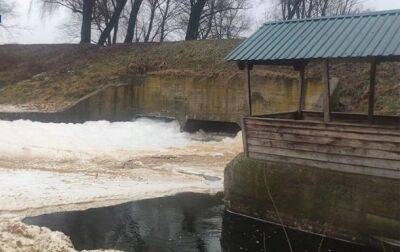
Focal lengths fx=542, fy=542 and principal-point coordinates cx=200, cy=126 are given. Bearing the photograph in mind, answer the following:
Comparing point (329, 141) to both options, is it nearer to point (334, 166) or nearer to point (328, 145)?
point (328, 145)

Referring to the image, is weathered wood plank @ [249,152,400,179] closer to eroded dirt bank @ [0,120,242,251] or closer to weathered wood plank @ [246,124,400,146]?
weathered wood plank @ [246,124,400,146]

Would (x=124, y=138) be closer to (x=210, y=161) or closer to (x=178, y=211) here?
(x=210, y=161)

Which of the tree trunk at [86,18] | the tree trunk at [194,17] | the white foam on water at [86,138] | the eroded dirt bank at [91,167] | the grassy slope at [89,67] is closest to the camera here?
the eroded dirt bank at [91,167]

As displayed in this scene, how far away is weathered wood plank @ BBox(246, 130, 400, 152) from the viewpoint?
9.24 metres

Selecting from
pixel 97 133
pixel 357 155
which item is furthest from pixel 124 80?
pixel 357 155

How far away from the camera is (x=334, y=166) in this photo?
9.88 metres

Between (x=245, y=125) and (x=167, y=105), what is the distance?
1267 cm

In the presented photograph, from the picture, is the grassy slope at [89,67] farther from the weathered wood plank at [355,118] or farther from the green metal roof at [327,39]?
the green metal roof at [327,39]

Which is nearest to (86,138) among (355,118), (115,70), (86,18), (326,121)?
(115,70)

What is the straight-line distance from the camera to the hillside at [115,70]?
20891mm

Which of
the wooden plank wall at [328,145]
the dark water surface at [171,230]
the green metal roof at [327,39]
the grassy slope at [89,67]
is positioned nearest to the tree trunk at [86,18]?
the grassy slope at [89,67]

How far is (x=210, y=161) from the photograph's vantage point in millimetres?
16781

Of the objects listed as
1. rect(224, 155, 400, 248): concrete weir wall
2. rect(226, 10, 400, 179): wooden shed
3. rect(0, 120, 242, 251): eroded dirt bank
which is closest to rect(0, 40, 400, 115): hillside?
rect(0, 120, 242, 251): eroded dirt bank

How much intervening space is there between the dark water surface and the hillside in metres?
10.5
